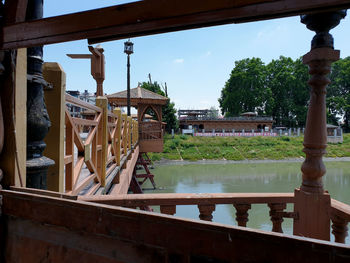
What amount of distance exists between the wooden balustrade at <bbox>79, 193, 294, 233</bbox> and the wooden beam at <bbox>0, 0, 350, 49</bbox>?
1244mm

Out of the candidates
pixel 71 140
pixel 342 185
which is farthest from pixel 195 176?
pixel 71 140

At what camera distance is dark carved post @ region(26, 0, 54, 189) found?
4.41ft

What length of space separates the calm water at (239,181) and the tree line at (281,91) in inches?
958

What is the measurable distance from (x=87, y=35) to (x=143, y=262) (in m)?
0.91

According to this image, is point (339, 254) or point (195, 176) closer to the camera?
point (339, 254)

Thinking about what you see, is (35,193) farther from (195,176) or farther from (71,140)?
(195,176)

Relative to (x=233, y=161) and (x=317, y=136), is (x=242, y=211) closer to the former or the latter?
(x=317, y=136)

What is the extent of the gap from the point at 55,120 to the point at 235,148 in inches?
1035

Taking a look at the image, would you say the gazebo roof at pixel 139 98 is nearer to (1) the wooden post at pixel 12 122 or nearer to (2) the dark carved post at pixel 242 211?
(2) the dark carved post at pixel 242 211

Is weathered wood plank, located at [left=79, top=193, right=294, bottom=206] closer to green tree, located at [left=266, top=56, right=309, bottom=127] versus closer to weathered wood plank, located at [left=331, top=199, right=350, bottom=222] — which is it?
weathered wood plank, located at [left=331, top=199, right=350, bottom=222]

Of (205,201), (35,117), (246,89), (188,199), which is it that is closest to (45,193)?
(35,117)

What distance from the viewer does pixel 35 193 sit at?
106 cm

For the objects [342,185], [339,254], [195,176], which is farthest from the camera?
[195,176]

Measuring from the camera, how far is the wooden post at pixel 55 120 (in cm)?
173
